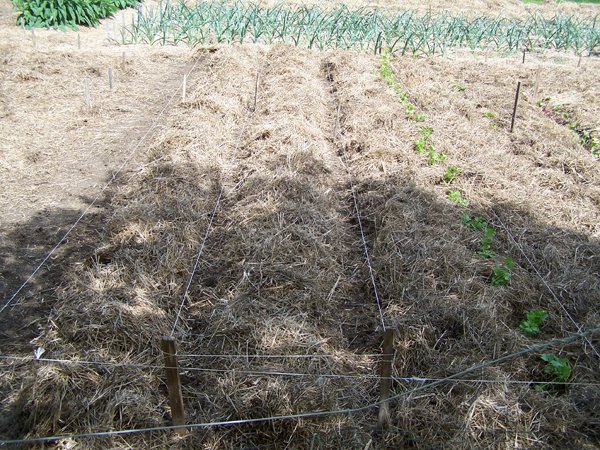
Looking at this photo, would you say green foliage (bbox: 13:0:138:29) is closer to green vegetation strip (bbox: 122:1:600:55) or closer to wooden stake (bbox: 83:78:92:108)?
green vegetation strip (bbox: 122:1:600:55)

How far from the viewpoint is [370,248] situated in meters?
4.95

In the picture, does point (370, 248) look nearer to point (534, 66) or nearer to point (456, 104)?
point (456, 104)

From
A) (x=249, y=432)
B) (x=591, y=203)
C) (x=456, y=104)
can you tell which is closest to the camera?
(x=249, y=432)

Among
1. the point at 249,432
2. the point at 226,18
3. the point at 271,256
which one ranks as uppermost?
the point at 226,18

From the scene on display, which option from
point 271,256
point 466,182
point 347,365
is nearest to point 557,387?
point 347,365

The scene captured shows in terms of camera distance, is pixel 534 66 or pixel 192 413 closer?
pixel 192 413

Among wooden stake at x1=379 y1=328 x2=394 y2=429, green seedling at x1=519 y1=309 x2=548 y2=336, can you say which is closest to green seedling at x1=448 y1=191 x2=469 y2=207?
green seedling at x1=519 y1=309 x2=548 y2=336

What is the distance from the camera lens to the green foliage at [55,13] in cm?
1190

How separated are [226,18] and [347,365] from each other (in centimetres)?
980

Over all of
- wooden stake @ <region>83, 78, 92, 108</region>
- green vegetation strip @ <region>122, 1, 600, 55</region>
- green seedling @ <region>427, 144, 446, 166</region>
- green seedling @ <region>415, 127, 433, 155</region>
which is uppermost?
green vegetation strip @ <region>122, 1, 600, 55</region>

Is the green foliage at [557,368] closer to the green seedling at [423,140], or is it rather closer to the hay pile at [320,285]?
the hay pile at [320,285]

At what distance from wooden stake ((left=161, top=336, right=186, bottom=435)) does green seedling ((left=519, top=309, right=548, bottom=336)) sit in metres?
2.45

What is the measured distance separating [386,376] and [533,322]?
1.61 meters

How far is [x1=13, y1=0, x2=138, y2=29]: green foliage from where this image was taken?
39.0 feet
